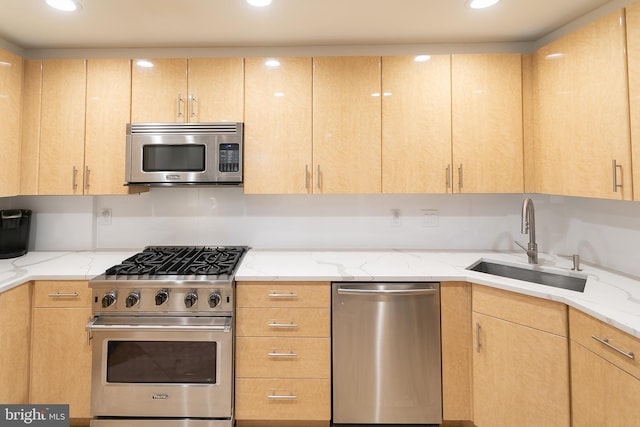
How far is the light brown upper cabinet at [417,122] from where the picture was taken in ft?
7.08

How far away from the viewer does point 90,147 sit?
219 centimetres

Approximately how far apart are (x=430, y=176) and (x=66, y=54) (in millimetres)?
2694

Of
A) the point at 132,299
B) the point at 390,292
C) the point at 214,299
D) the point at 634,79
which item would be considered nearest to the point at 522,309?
the point at 390,292

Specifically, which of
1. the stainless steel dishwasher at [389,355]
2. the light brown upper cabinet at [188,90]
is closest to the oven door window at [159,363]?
the stainless steel dishwasher at [389,355]

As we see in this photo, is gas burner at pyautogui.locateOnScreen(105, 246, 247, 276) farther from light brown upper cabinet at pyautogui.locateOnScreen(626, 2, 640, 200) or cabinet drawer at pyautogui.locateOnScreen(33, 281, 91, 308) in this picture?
light brown upper cabinet at pyautogui.locateOnScreen(626, 2, 640, 200)

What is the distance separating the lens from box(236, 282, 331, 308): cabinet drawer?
184 cm

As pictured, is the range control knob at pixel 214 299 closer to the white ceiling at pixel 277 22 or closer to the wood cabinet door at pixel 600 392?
the white ceiling at pixel 277 22

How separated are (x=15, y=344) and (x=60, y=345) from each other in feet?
0.66

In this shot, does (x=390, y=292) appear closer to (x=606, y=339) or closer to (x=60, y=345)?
(x=606, y=339)

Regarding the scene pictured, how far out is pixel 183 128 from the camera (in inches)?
83.2

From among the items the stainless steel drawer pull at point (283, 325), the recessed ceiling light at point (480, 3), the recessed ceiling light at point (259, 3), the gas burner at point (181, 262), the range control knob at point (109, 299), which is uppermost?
the recessed ceiling light at point (480, 3)

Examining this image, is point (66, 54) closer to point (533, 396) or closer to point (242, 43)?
point (242, 43)

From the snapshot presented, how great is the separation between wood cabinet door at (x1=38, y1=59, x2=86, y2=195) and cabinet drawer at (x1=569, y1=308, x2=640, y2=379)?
2953 mm

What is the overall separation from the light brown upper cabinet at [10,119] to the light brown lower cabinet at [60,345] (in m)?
0.79
